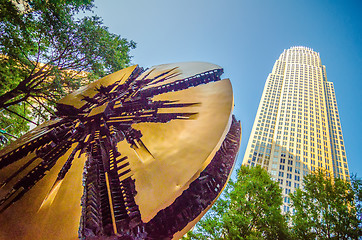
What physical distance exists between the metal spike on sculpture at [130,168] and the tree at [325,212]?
29.1 feet

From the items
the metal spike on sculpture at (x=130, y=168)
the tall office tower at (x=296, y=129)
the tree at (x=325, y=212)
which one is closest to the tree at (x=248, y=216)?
the tree at (x=325, y=212)

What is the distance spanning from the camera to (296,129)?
184ft

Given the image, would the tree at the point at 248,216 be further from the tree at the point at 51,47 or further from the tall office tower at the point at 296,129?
the tall office tower at the point at 296,129

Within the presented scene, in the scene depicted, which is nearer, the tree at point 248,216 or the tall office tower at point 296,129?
the tree at point 248,216

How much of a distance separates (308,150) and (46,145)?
66.3 meters

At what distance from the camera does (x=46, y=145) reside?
148cm

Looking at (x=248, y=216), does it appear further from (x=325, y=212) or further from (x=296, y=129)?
(x=296, y=129)

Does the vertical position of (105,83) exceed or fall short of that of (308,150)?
it exceeds it

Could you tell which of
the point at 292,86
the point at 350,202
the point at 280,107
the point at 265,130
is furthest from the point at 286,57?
the point at 350,202

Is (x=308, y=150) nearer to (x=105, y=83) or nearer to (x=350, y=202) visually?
(x=350, y=202)

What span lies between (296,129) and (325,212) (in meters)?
58.4

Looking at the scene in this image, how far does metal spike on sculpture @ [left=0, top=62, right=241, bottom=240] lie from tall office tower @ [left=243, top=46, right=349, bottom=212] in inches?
2032

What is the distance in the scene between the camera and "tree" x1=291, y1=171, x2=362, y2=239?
6.93 meters

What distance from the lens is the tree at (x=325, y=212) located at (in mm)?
6930
